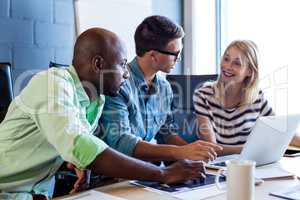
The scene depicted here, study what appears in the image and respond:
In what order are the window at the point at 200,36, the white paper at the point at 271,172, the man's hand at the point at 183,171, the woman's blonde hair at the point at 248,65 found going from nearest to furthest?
the man's hand at the point at 183,171 < the white paper at the point at 271,172 < the woman's blonde hair at the point at 248,65 < the window at the point at 200,36

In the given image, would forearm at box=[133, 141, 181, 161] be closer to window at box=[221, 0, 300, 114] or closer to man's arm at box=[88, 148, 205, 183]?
man's arm at box=[88, 148, 205, 183]

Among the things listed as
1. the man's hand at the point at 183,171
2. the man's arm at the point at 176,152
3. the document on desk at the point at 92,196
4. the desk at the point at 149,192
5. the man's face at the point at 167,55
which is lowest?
the desk at the point at 149,192

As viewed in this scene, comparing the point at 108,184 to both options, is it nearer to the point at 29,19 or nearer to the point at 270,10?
the point at 29,19

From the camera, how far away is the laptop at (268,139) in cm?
136

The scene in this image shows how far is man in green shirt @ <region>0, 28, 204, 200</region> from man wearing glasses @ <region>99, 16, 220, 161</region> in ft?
0.70

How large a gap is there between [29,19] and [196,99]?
1.04 m

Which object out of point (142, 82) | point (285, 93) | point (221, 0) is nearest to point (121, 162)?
point (142, 82)

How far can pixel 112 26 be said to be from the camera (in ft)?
8.76

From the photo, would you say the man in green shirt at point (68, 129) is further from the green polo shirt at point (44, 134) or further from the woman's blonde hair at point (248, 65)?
the woman's blonde hair at point (248, 65)

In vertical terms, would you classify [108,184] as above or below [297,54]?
below

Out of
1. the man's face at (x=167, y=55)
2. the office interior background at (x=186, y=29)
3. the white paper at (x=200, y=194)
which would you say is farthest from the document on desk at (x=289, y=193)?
the office interior background at (x=186, y=29)

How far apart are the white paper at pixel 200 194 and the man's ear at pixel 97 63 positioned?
0.47m

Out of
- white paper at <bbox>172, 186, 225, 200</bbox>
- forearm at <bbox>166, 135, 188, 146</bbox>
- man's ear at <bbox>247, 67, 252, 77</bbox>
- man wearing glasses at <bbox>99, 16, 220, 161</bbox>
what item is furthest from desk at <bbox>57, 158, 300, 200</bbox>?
man's ear at <bbox>247, 67, 252, 77</bbox>

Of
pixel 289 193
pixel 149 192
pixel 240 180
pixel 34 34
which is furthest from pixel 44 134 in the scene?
pixel 34 34
